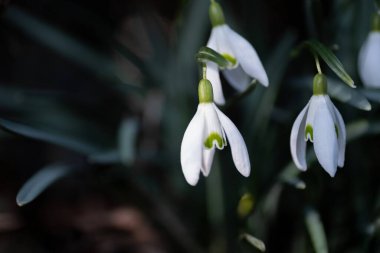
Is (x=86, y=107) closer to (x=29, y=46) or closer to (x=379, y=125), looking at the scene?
(x=29, y=46)

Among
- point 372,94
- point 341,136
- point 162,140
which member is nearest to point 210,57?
point 341,136

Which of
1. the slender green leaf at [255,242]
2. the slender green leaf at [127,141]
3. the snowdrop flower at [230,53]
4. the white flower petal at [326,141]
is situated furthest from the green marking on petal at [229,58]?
the slender green leaf at [127,141]

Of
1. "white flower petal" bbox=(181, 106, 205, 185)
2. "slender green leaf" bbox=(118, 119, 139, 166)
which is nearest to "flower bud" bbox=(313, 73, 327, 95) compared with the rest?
"white flower petal" bbox=(181, 106, 205, 185)

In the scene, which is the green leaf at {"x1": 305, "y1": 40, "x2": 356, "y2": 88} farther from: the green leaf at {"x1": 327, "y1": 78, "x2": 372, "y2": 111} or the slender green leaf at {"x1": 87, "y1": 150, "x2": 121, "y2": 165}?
the slender green leaf at {"x1": 87, "y1": 150, "x2": 121, "y2": 165}

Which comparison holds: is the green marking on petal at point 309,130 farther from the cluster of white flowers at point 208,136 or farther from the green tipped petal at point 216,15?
the green tipped petal at point 216,15

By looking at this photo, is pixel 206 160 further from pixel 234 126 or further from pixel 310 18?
pixel 310 18

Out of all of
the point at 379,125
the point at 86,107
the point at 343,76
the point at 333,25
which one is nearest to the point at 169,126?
the point at 86,107
